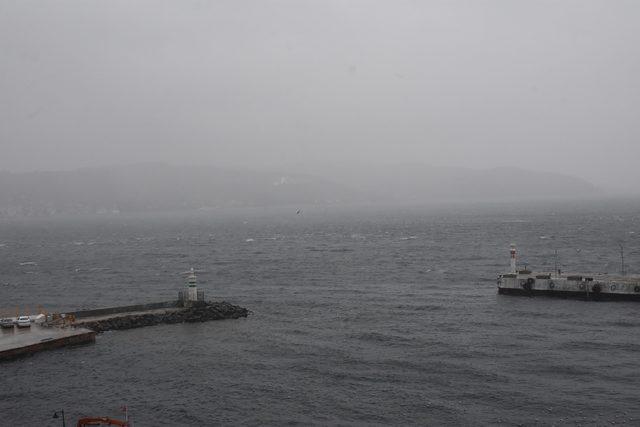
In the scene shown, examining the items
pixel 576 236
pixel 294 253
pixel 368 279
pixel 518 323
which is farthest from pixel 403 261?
pixel 576 236

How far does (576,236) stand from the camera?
5241 inches

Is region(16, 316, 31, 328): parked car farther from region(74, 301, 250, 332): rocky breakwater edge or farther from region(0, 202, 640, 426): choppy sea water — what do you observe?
region(0, 202, 640, 426): choppy sea water

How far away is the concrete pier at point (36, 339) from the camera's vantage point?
40.2 metres

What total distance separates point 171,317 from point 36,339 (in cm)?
1144

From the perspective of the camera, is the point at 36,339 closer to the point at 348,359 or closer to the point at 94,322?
the point at 94,322

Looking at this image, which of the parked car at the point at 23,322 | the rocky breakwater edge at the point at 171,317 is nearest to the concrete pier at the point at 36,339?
the parked car at the point at 23,322

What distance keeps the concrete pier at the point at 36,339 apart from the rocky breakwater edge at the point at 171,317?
Result: 9.20ft

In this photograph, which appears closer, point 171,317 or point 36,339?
point 36,339

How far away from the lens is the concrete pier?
1581 inches

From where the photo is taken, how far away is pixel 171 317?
51.0 m

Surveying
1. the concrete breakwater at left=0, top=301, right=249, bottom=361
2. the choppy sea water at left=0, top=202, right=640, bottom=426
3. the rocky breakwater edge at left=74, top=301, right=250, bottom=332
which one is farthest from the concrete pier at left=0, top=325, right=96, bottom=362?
the rocky breakwater edge at left=74, top=301, right=250, bottom=332

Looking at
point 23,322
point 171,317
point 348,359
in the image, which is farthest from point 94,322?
point 348,359

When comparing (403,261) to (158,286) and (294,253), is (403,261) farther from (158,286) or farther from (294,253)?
(158,286)

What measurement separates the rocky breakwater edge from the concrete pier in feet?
9.20
